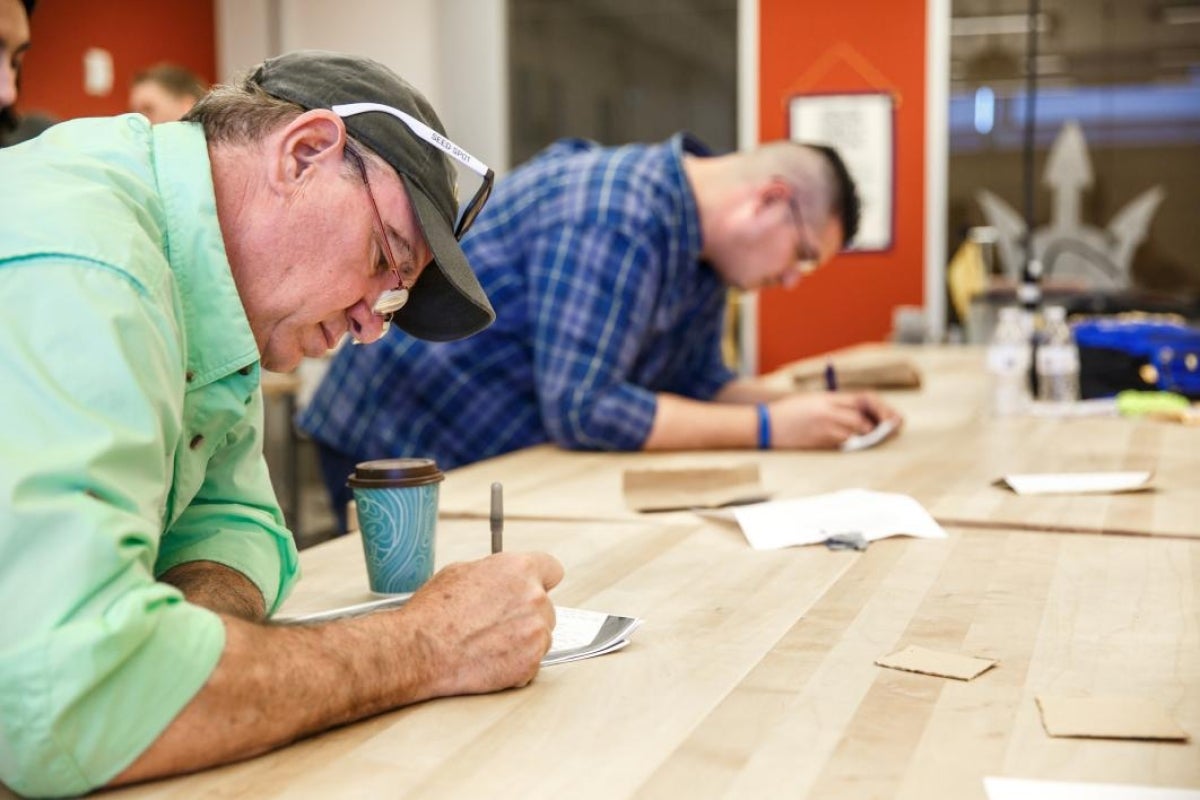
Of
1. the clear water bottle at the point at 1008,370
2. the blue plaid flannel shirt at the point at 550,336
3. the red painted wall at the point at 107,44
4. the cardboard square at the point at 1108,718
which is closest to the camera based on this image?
the cardboard square at the point at 1108,718

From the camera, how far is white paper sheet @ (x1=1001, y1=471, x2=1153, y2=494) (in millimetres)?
2018

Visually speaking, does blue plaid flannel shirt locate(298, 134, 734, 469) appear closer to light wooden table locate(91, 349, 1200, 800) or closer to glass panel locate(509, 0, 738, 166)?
light wooden table locate(91, 349, 1200, 800)

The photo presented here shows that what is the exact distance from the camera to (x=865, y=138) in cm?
655

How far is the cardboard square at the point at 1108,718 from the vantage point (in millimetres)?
994

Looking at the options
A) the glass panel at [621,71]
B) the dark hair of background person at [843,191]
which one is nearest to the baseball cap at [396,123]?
the dark hair of background person at [843,191]

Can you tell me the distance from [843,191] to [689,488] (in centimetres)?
96

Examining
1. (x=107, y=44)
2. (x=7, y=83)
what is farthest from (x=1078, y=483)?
(x=107, y=44)

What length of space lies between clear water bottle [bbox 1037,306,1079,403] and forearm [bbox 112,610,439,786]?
240cm

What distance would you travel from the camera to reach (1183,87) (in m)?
6.25

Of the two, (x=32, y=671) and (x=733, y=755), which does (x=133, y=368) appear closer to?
(x=32, y=671)

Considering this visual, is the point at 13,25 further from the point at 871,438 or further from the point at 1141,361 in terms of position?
the point at 1141,361

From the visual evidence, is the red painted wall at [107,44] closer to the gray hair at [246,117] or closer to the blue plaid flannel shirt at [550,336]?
the blue plaid flannel shirt at [550,336]

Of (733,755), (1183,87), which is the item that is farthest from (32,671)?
(1183,87)

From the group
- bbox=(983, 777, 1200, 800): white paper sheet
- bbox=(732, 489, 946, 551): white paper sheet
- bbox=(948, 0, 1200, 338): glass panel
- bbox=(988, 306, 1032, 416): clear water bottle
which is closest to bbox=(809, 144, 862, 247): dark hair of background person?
bbox=(988, 306, 1032, 416): clear water bottle
